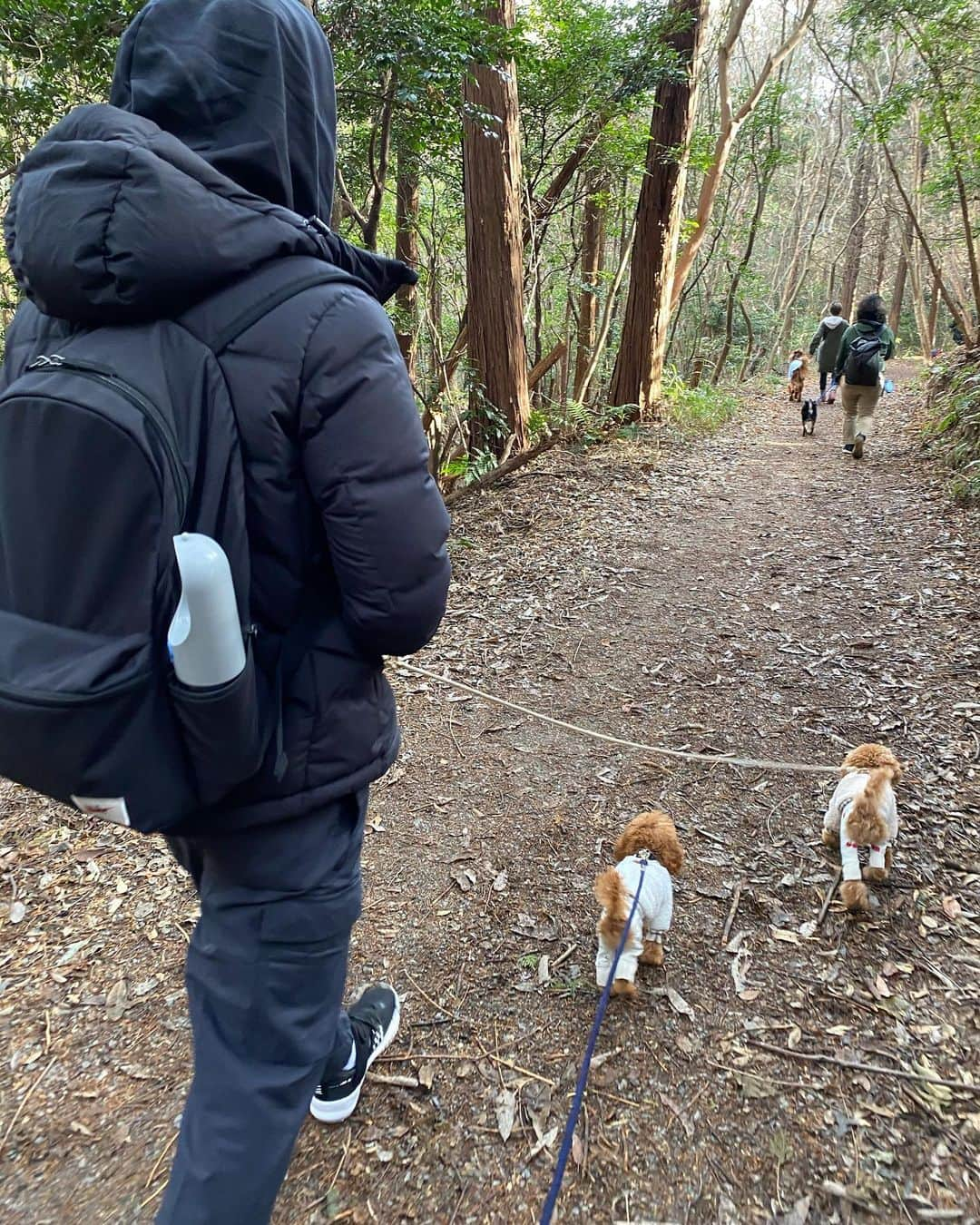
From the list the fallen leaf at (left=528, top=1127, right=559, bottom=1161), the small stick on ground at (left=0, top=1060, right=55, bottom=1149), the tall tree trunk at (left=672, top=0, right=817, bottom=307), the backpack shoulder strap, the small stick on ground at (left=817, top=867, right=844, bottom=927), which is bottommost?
the small stick on ground at (left=0, top=1060, right=55, bottom=1149)

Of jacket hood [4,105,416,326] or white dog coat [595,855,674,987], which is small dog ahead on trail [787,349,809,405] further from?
jacket hood [4,105,416,326]

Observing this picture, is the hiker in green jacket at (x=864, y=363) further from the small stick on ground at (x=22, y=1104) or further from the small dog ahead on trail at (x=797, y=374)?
the small stick on ground at (x=22, y=1104)

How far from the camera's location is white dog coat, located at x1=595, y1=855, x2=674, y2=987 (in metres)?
2.20

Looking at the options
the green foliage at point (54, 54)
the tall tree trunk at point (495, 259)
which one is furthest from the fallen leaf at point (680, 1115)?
the tall tree trunk at point (495, 259)

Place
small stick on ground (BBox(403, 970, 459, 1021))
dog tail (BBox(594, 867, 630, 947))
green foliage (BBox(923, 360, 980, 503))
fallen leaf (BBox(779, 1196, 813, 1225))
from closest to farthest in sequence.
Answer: fallen leaf (BBox(779, 1196, 813, 1225))
dog tail (BBox(594, 867, 630, 947))
small stick on ground (BBox(403, 970, 459, 1021))
green foliage (BBox(923, 360, 980, 503))

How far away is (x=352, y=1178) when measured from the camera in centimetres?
186

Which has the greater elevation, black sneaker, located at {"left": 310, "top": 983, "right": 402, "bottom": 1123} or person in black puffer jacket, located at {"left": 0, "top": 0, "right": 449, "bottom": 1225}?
person in black puffer jacket, located at {"left": 0, "top": 0, "right": 449, "bottom": 1225}

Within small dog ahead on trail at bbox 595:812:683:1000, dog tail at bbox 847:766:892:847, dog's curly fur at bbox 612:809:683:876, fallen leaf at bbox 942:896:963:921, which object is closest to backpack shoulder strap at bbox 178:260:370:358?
small dog ahead on trail at bbox 595:812:683:1000

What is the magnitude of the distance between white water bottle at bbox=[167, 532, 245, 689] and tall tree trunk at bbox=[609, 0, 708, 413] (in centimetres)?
1081

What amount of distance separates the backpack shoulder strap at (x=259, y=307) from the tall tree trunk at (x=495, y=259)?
675 centimetres

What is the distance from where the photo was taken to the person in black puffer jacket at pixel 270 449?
3.58 feet

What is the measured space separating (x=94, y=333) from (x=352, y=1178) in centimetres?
208

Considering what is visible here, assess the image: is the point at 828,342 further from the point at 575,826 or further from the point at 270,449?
the point at 270,449

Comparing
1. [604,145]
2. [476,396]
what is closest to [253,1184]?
[476,396]
